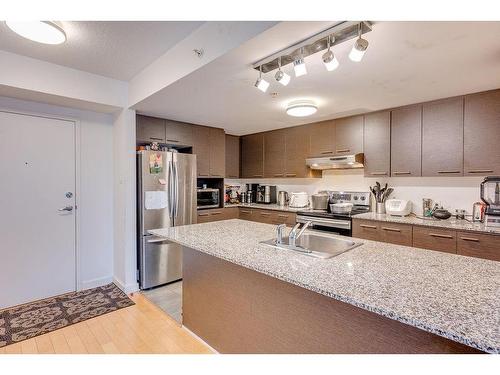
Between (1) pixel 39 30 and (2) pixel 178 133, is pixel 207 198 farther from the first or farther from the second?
(1) pixel 39 30

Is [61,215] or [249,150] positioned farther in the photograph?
[249,150]

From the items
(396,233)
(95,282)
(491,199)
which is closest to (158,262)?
(95,282)

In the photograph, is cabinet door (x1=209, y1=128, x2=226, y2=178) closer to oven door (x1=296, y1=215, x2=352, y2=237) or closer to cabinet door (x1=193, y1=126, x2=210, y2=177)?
cabinet door (x1=193, y1=126, x2=210, y2=177)

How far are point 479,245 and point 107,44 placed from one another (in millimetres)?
3560

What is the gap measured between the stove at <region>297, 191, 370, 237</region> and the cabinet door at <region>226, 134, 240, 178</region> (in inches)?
61.5

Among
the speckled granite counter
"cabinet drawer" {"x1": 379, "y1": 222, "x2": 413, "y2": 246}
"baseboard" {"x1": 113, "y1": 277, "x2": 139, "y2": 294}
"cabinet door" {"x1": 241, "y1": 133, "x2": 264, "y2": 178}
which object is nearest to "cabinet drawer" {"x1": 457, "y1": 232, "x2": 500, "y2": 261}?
"cabinet drawer" {"x1": 379, "y1": 222, "x2": 413, "y2": 246}

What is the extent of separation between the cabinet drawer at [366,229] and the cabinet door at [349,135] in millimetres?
922

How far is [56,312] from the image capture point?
2.62 metres

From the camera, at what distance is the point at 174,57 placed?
7.18ft

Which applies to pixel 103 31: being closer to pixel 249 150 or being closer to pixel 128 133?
pixel 128 133

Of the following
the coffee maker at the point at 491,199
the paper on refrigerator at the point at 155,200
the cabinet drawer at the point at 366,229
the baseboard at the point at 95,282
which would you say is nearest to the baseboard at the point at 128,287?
the baseboard at the point at 95,282

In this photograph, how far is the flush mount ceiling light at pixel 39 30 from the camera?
66.4 inches

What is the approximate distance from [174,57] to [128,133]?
125 centimetres
